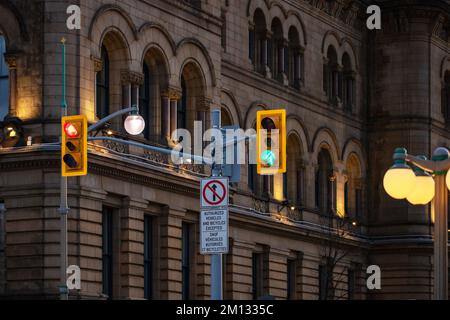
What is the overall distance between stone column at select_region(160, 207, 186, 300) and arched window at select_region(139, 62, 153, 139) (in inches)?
116

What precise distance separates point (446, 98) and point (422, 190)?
59.3 meters

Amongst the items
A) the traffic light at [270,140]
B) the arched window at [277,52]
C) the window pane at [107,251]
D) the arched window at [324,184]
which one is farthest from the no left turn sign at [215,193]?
the arched window at [324,184]

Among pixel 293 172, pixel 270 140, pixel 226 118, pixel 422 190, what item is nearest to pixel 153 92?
pixel 226 118

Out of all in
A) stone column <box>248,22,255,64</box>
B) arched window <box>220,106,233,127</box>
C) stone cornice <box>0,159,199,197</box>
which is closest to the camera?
stone cornice <box>0,159,199,197</box>

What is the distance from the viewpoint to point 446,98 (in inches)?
3132

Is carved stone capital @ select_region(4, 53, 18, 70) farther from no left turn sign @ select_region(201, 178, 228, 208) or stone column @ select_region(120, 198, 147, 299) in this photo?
no left turn sign @ select_region(201, 178, 228, 208)

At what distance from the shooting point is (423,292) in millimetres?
73312

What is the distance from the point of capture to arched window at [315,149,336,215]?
6881 cm

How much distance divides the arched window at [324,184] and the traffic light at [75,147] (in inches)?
1447

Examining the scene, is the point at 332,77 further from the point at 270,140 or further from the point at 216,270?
the point at 270,140

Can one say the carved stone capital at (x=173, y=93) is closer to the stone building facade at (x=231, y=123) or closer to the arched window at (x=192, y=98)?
the stone building facade at (x=231, y=123)

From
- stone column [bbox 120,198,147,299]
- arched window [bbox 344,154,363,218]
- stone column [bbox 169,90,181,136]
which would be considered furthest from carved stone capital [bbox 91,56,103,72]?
arched window [bbox 344,154,363,218]

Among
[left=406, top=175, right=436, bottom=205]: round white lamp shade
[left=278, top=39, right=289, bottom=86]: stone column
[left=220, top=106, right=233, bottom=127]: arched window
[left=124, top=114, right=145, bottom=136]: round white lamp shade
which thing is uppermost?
[left=278, top=39, right=289, bottom=86]: stone column

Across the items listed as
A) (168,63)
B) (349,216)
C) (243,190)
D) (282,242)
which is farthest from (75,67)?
(349,216)
